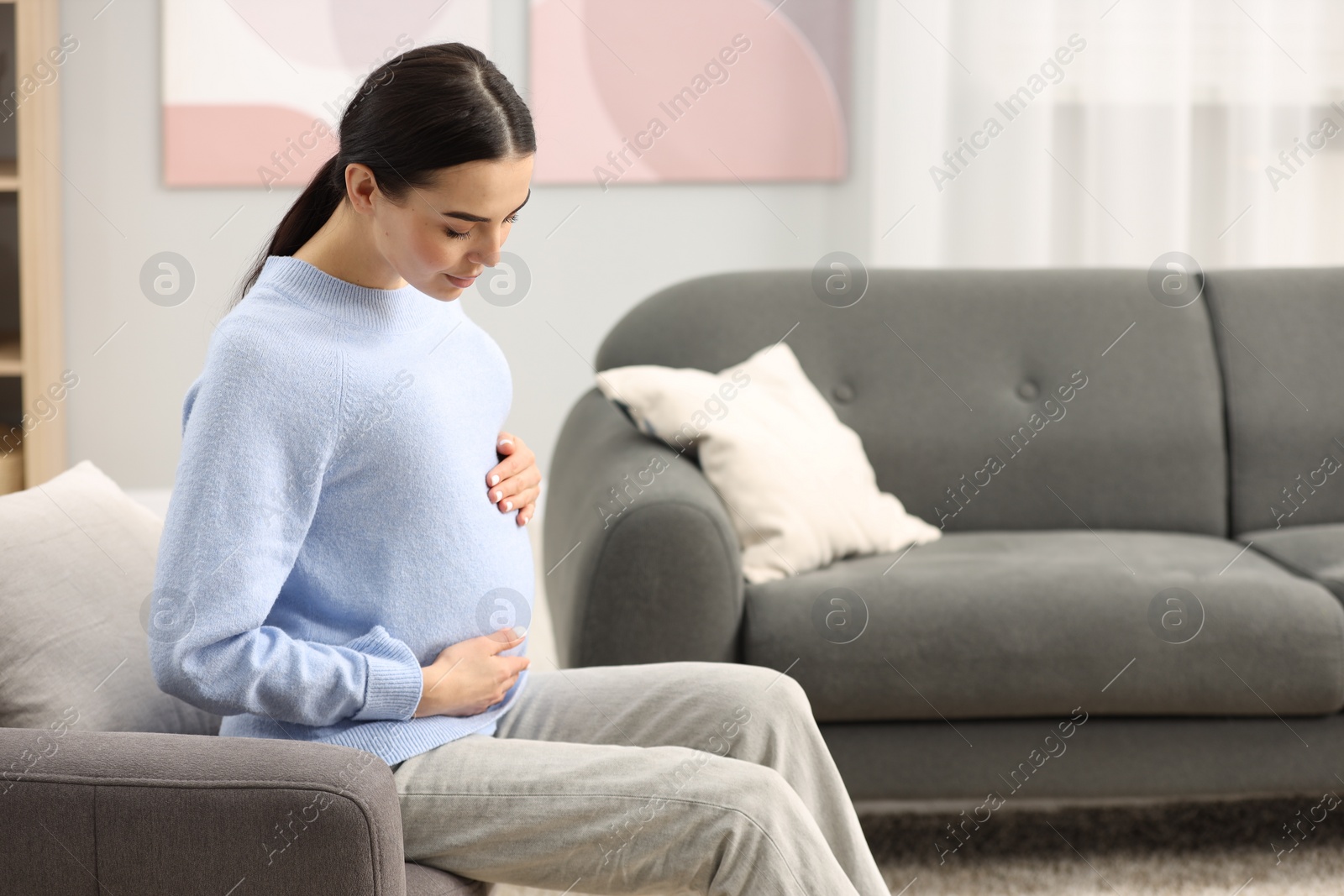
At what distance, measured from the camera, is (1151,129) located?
10.2 ft

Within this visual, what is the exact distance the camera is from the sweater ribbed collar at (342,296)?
105cm

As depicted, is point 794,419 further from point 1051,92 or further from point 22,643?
point 1051,92

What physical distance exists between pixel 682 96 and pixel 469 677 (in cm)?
262

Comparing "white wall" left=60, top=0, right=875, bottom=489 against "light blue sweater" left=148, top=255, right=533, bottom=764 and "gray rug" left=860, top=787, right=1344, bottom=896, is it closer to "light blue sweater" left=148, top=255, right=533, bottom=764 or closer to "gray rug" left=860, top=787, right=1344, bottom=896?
"gray rug" left=860, top=787, right=1344, bottom=896

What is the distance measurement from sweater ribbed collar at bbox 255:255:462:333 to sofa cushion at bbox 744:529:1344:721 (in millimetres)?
718

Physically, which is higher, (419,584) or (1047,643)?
(419,584)

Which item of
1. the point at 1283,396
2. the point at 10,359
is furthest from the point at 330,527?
the point at 10,359

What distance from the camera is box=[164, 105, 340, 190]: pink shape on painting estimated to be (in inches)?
128

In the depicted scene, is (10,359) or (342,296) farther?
(10,359)

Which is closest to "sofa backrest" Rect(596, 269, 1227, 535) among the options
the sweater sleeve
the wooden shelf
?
the sweater sleeve

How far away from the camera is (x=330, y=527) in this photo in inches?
40.1

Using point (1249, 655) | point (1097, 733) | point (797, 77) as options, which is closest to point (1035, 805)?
point (1097, 733)

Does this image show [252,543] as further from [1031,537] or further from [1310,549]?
[1310,549]

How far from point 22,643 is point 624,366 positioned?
1282mm
